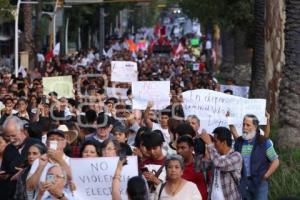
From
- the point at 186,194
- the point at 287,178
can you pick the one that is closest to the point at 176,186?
the point at 186,194

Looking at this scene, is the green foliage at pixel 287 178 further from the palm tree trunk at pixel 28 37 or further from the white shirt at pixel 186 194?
the palm tree trunk at pixel 28 37

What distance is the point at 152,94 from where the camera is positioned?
655 inches

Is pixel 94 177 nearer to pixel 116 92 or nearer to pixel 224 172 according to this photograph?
pixel 224 172

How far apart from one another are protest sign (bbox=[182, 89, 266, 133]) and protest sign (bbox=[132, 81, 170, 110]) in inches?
95.6

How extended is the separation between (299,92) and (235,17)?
18.9 meters

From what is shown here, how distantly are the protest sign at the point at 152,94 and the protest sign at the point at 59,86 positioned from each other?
3745mm

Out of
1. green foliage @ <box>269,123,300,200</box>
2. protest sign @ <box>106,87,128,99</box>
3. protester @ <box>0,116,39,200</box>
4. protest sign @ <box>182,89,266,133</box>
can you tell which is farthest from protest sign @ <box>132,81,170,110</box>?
protester @ <box>0,116,39,200</box>

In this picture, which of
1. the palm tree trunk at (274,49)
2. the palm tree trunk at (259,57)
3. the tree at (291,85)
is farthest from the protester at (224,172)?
the palm tree trunk at (259,57)

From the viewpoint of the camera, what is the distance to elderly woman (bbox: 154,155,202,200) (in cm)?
931

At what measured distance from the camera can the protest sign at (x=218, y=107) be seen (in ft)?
42.4

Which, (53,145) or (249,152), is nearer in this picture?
(53,145)

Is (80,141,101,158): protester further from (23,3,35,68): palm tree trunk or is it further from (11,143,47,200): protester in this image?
(23,3,35,68): palm tree trunk

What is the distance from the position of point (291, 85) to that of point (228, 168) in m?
6.03

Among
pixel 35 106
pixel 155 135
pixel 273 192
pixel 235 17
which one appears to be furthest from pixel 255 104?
pixel 235 17
